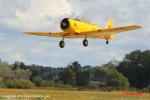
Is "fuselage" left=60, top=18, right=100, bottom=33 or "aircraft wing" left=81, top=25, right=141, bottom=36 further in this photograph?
"fuselage" left=60, top=18, right=100, bottom=33

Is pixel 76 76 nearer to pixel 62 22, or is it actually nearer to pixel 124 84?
pixel 124 84

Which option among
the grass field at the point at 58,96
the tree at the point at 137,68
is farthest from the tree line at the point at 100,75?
the grass field at the point at 58,96

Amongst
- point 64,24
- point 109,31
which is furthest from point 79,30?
point 109,31

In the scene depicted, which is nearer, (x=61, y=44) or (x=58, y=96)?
(x=61, y=44)

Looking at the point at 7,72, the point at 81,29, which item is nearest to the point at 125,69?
the point at 7,72

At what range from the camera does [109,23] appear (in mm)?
58594

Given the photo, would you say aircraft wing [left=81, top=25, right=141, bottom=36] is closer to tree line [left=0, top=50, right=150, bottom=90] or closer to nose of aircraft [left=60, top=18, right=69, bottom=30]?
nose of aircraft [left=60, top=18, right=69, bottom=30]

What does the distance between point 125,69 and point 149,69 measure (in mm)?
6945

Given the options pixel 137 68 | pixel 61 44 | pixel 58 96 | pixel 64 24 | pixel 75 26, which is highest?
pixel 137 68

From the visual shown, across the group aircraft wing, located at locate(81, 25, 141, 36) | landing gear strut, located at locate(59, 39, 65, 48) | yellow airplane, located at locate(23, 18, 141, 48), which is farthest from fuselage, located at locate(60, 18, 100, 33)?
landing gear strut, located at locate(59, 39, 65, 48)

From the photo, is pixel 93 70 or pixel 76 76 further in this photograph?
pixel 93 70

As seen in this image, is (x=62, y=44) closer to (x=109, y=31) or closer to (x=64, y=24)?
(x=64, y=24)

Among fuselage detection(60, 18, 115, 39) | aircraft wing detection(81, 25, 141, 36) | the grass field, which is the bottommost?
the grass field

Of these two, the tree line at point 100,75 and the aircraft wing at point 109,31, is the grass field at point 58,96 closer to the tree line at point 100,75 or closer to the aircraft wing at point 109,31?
the aircraft wing at point 109,31
